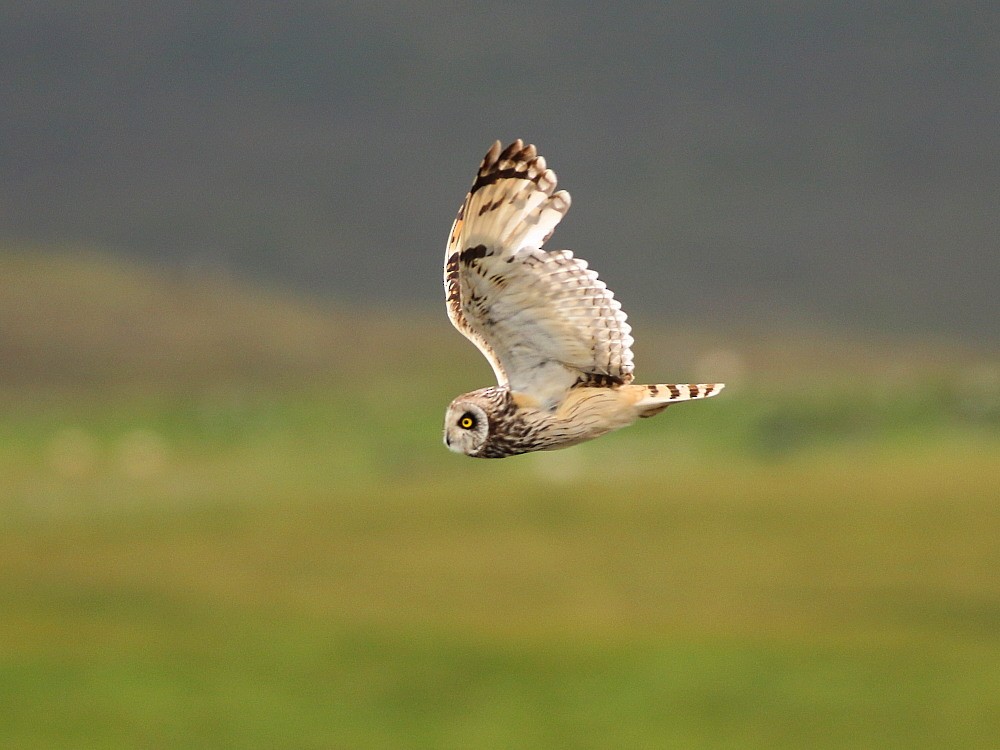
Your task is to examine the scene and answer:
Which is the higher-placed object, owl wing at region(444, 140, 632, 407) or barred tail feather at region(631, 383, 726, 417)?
owl wing at region(444, 140, 632, 407)

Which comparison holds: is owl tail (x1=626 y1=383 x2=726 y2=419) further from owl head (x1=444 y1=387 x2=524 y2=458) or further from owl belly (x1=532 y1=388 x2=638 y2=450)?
owl head (x1=444 y1=387 x2=524 y2=458)

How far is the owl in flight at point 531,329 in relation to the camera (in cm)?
213

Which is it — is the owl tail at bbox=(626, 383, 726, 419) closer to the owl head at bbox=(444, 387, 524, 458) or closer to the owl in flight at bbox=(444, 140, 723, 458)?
the owl in flight at bbox=(444, 140, 723, 458)

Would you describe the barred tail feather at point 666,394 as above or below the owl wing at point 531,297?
below

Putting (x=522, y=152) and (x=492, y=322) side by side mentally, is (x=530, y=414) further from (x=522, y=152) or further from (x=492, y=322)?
(x=522, y=152)

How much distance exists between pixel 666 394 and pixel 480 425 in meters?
0.38

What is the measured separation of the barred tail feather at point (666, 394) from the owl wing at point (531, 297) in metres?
0.09

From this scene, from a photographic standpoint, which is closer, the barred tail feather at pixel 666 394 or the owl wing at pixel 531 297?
the barred tail feather at pixel 666 394

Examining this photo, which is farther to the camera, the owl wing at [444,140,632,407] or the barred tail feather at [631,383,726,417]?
the owl wing at [444,140,632,407]

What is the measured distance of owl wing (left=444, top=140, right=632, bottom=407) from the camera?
2199 mm

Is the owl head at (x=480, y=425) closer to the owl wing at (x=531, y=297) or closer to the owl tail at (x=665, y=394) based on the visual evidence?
the owl wing at (x=531, y=297)

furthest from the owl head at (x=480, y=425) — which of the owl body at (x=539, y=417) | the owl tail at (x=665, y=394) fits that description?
the owl tail at (x=665, y=394)

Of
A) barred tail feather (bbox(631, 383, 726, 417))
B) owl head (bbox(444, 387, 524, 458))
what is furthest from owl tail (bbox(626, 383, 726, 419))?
owl head (bbox(444, 387, 524, 458))

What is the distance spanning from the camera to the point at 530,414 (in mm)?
2170
